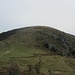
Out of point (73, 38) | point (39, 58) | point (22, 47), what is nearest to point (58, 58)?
point (39, 58)

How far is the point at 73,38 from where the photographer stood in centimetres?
15425

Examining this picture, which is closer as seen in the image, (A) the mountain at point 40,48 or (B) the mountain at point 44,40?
(A) the mountain at point 40,48

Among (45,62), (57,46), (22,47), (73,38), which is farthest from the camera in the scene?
(73,38)

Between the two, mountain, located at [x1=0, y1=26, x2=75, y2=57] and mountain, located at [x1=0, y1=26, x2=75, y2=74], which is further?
mountain, located at [x1=0, y1=26, x2=75, y2=57]

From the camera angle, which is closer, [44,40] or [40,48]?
[40,48]

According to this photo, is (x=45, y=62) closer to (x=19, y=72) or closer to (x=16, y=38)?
(x=19, y=72)

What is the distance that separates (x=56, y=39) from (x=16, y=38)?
1954cm

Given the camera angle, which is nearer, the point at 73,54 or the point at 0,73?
the point at 0,73

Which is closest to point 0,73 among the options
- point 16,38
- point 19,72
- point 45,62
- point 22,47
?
point 19,72

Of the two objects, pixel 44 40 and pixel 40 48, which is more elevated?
pixel 44 40

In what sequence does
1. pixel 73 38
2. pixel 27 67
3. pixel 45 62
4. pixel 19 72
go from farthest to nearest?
pixel 73 38 → pixel 45 62 → pixel 27 67 → pixel 19 72

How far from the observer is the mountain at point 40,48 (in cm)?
11294

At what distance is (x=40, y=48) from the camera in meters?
132

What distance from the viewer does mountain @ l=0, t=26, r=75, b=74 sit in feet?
371
